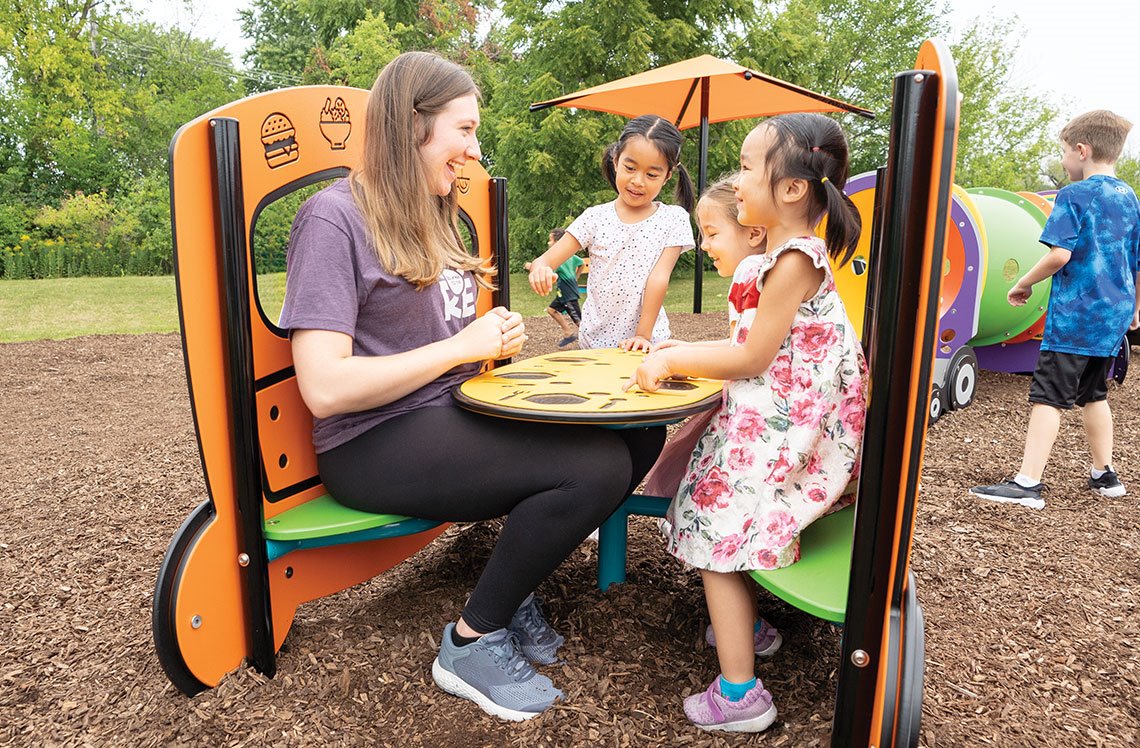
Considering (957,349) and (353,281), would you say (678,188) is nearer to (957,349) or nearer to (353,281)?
(353,281)

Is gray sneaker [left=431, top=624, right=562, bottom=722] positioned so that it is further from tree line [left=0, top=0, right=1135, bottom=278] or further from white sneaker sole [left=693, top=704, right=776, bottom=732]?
tree line [left=0, top=0, right=1135, bottom=278]

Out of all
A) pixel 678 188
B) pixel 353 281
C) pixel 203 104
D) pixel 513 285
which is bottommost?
pixel 513 285

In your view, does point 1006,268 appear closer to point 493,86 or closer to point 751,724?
point 751,724

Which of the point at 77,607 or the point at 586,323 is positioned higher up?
the point at 586,323

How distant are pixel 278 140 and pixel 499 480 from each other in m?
0.98

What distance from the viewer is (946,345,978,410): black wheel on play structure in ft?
16.5

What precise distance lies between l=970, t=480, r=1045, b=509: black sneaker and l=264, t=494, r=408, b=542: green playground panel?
9.08ft

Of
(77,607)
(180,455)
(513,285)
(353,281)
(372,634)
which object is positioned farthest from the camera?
(513,285)

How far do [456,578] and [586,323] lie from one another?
1244mm

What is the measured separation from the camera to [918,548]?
117 inches

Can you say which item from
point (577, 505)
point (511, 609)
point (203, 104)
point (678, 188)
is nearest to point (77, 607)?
point (511, 609)

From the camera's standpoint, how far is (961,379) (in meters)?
5.16

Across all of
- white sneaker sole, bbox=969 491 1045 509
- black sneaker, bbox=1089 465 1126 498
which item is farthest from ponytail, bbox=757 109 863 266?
black sneaker, bbox=1089 465 1126 498

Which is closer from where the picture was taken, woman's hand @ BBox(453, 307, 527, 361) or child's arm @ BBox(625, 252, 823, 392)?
child's arm @ BBox(625, 252, 823, 392)
